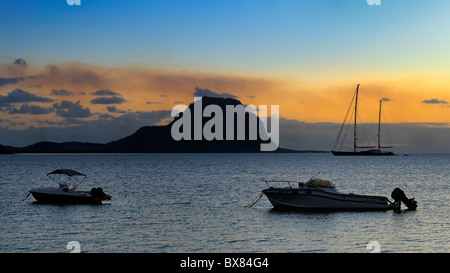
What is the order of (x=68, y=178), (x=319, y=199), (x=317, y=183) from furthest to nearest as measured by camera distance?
1. (x=68, y=178)
2. (x=317, y=183)
3. (x=319, y=199)

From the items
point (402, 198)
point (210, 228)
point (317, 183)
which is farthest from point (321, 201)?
point (210, 228)

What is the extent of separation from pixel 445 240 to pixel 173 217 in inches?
889

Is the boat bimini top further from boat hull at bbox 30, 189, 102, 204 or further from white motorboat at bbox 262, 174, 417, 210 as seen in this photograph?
white motorboat at bbox 262, 174, 417, 210

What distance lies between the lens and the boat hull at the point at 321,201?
47062mm

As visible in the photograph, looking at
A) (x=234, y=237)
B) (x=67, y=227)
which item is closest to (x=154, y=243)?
(x=234, y=237)

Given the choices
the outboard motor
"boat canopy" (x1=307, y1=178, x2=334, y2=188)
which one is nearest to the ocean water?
the outboard motor

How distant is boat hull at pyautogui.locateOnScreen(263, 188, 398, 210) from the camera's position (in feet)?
154

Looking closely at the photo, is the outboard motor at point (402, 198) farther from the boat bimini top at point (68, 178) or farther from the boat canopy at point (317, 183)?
the boat bimini top at point (68, 178)

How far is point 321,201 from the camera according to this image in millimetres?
47031

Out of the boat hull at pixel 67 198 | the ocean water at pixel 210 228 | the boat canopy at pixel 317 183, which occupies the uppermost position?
the boat canopy at pixel 317 183

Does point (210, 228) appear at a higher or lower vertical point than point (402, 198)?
lower

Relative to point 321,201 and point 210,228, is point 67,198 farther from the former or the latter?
point 321,201

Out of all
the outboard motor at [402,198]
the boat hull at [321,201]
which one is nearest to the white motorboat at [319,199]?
the boat hull at [321,201]
